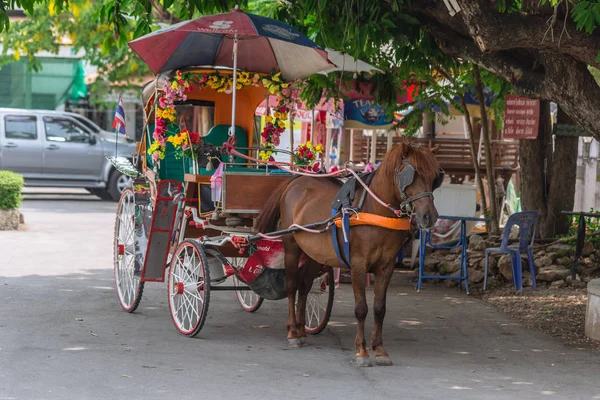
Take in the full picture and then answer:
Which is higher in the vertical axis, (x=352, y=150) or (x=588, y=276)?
(x=352, y=150)

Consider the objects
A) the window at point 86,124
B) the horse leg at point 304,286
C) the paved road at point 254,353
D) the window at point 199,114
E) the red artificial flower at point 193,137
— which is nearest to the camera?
the paved road at point 254,353

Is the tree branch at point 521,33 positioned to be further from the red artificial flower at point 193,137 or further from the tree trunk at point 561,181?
the tree trunk at point 561,181

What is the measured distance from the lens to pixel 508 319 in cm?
1030

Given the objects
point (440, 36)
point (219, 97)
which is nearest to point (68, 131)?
point (219, 97)

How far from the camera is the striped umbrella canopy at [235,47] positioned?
860cm

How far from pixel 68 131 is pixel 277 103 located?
14.7 metres

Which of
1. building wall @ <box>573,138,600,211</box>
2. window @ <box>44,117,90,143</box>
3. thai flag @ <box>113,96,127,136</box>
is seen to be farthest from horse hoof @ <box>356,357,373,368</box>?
window @ <box>44,117,90,143</box>

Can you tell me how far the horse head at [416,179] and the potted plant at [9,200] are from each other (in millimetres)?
10385

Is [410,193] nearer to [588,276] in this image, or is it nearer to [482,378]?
[482,378]

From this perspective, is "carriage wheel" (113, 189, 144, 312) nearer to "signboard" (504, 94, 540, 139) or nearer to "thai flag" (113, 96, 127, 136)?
"thai flag" (113, 96, 127, 136)

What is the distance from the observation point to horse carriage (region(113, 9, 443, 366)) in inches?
303

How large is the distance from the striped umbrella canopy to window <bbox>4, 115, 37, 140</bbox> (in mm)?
14384

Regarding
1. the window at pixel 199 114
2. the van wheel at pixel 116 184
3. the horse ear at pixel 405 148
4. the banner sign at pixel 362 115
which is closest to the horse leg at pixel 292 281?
the horse ear at pixel 405 148

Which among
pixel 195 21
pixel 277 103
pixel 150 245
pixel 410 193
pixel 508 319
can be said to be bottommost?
pixel 508 319
